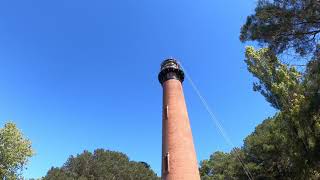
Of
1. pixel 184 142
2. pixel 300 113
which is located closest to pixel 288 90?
pixel 300 113

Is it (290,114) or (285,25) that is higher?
(290,114)

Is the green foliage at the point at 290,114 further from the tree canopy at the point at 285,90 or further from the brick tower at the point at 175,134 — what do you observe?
the brick tower at the point at 175,134

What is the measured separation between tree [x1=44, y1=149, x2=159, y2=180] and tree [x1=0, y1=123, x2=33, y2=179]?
9.90 m

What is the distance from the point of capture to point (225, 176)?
32125 millimetres

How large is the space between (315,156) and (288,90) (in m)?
4.05

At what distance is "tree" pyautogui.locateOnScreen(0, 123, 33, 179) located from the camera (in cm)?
2030

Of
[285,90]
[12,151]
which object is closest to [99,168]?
[12,151]

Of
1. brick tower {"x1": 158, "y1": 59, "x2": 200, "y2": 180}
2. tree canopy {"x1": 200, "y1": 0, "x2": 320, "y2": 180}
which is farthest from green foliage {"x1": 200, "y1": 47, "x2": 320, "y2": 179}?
brick tower {"x1": 158, "y1": 59, "x2": 200, "y2": 180}

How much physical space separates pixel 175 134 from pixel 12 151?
1001cm

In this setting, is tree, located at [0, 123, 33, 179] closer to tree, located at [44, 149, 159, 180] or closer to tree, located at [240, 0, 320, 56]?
tree, located at [44, 149, 159, 180]

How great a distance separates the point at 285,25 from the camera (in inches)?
446

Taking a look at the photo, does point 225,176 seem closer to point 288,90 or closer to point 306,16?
point 288,90

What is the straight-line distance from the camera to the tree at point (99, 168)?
3207 cm

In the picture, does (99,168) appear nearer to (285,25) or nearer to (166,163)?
(166,163)
